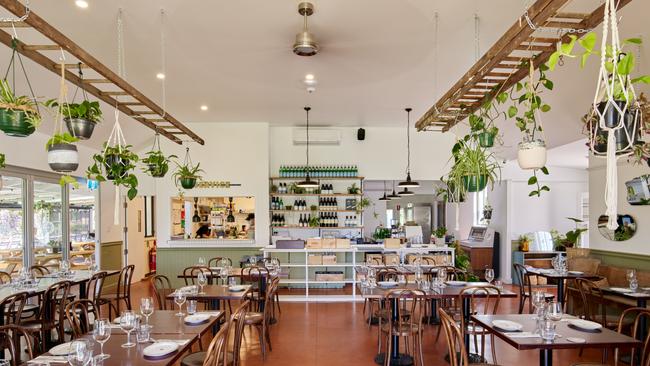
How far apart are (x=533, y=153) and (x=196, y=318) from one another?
2.98 m

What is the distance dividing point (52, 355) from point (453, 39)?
16.1 feet

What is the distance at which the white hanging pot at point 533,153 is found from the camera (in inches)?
114

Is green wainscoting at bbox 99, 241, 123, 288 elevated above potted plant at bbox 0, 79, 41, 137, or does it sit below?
below

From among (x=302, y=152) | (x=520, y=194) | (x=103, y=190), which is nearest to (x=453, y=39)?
(x=302, y=152)

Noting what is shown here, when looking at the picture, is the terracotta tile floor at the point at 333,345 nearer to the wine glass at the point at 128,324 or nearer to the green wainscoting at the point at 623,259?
the green wainscoting at the point at 623,259

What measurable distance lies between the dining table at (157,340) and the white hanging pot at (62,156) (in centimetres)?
130

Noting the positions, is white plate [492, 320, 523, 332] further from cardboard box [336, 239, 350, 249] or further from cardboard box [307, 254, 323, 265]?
cardboard box [307, 254, 323, 265]

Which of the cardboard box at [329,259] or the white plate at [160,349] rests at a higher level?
the white plate at [160,349]

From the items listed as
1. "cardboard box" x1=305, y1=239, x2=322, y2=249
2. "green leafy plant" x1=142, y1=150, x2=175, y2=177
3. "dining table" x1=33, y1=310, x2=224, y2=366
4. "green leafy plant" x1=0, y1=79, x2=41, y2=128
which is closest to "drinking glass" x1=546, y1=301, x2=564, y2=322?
"dining table" x1=33, y1=310, x2=224, y2=366

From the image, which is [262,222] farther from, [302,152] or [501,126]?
[501,126]

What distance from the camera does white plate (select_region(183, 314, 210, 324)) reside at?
3414 millimetres

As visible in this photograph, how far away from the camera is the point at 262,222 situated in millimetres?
9273

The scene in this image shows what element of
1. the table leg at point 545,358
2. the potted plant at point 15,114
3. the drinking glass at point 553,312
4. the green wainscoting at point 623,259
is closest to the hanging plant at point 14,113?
the potted plant at point 15,114

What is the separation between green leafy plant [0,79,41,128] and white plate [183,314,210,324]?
6.18 ft
